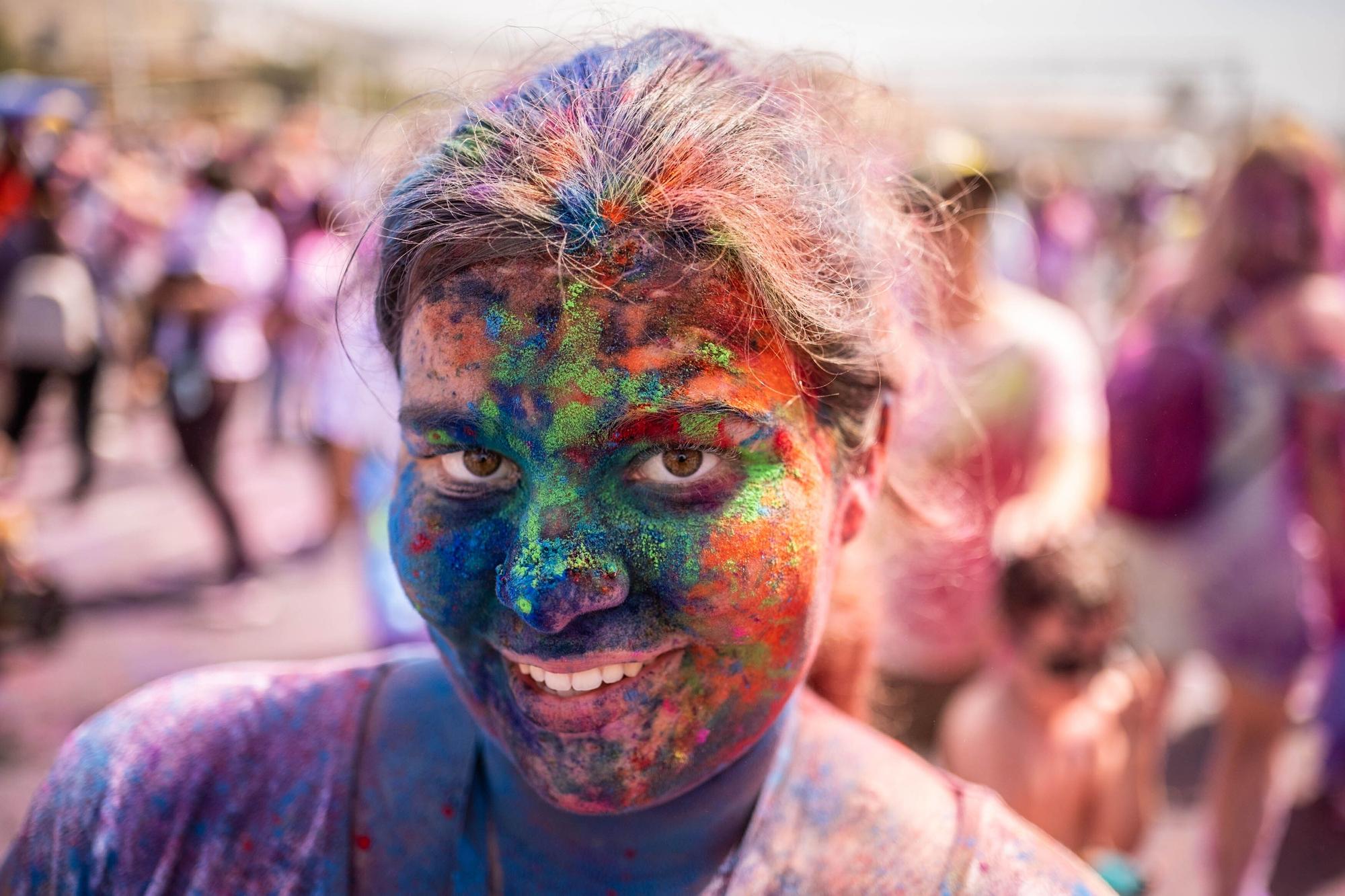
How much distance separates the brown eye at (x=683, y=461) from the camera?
90 cm

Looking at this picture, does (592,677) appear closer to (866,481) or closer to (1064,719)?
(866,481)

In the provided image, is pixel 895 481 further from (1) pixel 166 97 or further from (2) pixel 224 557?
(1) pixel 166 97

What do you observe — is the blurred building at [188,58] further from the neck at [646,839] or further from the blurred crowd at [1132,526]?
the neck at [646,839]

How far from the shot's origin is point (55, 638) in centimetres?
448

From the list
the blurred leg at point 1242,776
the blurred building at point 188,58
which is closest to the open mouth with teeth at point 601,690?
the blurred leg at point 1242,776

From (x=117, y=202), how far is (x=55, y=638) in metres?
3.47

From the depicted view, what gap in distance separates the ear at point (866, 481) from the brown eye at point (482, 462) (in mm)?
338

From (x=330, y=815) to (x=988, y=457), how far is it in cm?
182

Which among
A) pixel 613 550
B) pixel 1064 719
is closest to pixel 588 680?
pixel 613 550

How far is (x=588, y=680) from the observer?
36.2 inches

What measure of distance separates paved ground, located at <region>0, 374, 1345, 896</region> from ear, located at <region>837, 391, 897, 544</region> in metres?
2.64

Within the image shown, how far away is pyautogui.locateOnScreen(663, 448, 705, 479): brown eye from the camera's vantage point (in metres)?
0.90

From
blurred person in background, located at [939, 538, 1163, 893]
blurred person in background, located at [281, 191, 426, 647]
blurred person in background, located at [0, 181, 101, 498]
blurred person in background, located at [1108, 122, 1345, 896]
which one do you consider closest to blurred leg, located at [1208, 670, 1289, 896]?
blurred person in background, located at [1108, 122, 1345, 896]

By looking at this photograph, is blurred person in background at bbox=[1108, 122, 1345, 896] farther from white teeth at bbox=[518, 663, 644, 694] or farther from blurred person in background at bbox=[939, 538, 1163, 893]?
white teeth at bbox=[518, 663, 644, 694]
